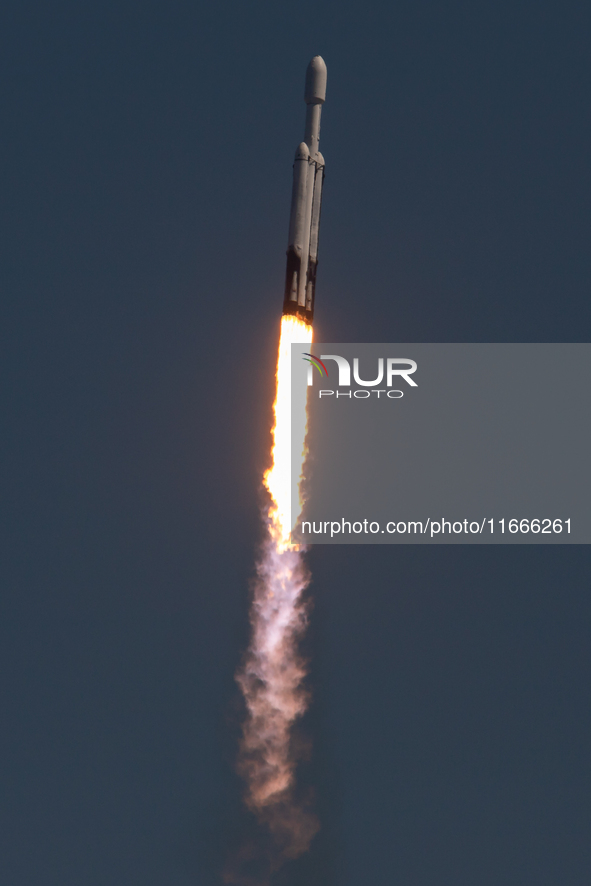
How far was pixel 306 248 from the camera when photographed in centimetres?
7975

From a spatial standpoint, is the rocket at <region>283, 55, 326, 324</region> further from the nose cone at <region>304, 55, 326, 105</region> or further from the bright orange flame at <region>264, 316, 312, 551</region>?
the bright orange flame at <region>264, 316, 312, 551</region>

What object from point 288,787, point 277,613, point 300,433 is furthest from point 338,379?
point 288,787

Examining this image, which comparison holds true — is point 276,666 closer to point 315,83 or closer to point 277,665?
point 277,665

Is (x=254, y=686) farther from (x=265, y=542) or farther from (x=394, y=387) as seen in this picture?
(x=394, y=387)

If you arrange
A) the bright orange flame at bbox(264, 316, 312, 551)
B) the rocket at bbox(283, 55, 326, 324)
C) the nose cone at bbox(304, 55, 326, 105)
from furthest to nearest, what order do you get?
the bright orange flame at bbox(264, 316, 312, 551), the nose cone at bbox(304, 55, 326, 105), the rocket at bbox(283, 55, 326, 324)

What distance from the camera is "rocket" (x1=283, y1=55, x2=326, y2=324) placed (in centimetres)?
7925

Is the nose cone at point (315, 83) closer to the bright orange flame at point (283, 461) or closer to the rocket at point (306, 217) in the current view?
the rocket at point (306, 217)

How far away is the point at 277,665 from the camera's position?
8525 centimetres

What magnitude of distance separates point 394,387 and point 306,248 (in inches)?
1287

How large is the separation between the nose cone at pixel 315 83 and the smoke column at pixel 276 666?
533 inches

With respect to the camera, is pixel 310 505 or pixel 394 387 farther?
pixel 394 387

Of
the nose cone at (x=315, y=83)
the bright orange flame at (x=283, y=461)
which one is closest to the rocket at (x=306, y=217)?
Result: the nose cone at (x=315, y=83)

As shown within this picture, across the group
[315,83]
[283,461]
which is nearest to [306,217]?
[315,83]

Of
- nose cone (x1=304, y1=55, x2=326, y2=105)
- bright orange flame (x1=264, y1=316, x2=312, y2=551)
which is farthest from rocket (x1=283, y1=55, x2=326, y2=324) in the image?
bright orange flame (x1=264, y1=316, x2=312, y2=551)
